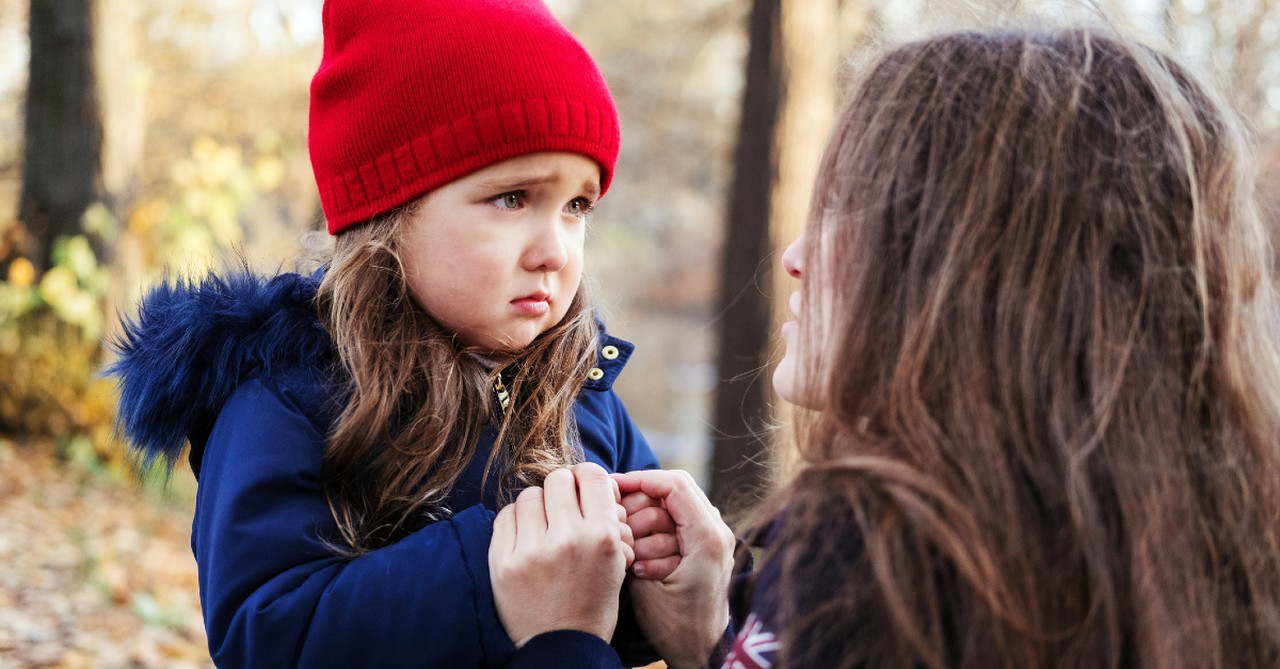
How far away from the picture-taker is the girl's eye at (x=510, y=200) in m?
1.91

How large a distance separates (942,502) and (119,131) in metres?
7.56

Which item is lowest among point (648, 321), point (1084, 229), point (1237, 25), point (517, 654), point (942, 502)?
point (648, 321)

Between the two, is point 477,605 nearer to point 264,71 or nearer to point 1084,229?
point 1084,229

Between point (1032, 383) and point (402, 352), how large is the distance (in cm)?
108

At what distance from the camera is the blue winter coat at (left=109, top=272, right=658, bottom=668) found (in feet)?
5.24

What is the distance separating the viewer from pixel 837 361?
1.47 metres

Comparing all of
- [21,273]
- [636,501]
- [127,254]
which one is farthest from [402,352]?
[127,254]

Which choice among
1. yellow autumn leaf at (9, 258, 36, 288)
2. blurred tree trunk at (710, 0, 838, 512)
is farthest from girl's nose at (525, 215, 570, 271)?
yellow autumn leaf at (9, 258, 36, 288)

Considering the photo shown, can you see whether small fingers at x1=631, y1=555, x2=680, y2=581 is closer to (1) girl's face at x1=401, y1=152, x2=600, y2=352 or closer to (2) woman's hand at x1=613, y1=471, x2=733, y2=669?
(2) woman's hand at x1=613, y1=471, x2=733, y2=669

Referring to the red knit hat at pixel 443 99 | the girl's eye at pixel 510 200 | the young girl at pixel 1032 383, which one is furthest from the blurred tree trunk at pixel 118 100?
the young girl at pixel 1032 383

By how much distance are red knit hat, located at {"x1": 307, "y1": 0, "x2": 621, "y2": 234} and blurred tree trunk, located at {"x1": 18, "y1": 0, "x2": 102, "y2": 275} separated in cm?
625

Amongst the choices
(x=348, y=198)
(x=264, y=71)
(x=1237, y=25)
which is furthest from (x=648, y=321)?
(x=348, y=198)

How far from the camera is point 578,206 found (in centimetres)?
204

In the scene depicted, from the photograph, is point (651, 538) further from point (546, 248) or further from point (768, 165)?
point (768, 165)
